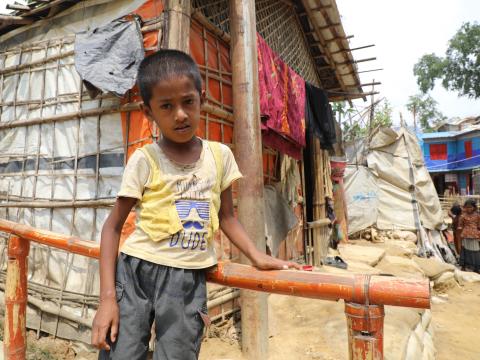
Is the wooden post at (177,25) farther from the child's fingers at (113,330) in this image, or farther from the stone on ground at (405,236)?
the stone on ground at (405,236)

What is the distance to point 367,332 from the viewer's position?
37.3 inches

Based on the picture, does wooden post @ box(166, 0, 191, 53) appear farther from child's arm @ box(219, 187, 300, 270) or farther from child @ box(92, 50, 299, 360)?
child's arm @ box(219, 187, 300, 270)

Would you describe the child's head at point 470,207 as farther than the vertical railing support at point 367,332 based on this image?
Yes

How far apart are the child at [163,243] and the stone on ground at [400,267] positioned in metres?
6.91

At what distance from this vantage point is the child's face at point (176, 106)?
3.86 ft

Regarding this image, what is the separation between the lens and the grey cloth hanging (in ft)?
10.0

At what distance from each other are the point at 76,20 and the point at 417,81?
26.9 metres

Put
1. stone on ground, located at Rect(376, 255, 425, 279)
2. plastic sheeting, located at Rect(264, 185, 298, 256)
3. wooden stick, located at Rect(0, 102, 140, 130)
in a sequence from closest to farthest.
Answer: wooden stick, located at Rect(0, 102, 140, 130), plastic sheeting, located at Rect(264, 185, 298, 256), stone on ground, located at Rect(376, 255, 425, 279)

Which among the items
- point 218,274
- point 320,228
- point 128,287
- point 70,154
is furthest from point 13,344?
point 320,228

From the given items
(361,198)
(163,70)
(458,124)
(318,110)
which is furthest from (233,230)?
(458,124)

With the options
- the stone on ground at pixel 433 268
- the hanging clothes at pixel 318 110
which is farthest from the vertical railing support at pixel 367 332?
the stone on ground at pixel 433 268

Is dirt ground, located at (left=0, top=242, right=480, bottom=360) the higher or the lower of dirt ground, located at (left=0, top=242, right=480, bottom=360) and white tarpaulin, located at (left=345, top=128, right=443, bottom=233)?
the lower

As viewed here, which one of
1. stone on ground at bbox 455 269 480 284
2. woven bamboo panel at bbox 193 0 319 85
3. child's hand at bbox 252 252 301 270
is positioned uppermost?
woven bamboo panel at bbox 193 0 319 85

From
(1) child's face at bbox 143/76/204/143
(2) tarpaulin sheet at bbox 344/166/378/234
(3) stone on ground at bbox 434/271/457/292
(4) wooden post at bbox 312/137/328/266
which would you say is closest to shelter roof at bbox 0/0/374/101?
(4) wooden post at bbox 312/137/328/266
